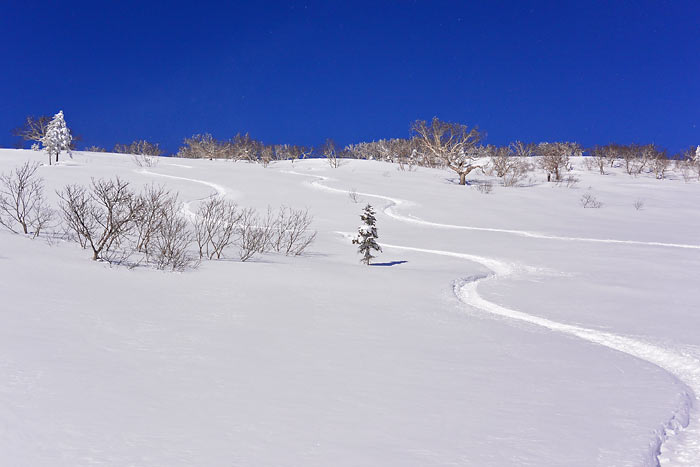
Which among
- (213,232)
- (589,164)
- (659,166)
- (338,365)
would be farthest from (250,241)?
(589,164)

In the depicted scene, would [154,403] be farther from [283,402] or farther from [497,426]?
[497,426]

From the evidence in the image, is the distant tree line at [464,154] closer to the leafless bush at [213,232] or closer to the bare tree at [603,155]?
the bare tree at [603,155]

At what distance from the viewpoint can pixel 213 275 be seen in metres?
9.21

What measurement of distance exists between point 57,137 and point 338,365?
49649 mm

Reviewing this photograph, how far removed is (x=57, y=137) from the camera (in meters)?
44.9

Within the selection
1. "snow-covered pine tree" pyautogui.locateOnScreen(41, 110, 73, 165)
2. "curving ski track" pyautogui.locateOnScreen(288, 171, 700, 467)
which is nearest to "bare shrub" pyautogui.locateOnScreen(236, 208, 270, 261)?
"curving ski track" pyautogui.locateOnScreen(288, 171, 700, 467)

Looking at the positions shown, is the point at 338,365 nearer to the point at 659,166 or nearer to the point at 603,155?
the point at 659,166

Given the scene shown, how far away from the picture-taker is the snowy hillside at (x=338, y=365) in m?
3.06

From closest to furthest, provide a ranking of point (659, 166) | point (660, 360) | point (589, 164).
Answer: point (660, 360) < point (659, 166) < point (589, 164)

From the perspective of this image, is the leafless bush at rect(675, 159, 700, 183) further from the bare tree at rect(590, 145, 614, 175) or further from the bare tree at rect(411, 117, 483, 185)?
the bare tree at rect(411, 117, 483, 185)

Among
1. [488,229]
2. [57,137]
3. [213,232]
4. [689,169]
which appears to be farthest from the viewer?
[689,169]

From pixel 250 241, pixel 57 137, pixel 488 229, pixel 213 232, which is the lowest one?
pixel 250 241

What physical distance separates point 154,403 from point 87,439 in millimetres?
643

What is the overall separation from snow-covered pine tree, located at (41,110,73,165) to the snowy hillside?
130 ft
